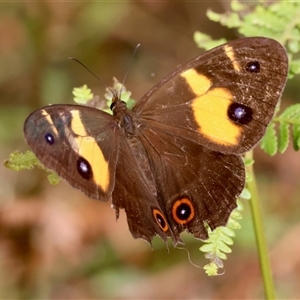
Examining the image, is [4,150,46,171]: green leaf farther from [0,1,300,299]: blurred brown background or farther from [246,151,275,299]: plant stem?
[0,1,300,299]: blurred brown background

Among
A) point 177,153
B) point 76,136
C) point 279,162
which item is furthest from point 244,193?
point 279,162

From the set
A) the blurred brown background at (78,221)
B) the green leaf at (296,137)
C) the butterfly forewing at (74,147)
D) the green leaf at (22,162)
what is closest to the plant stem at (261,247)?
the green leaf at (296,137)

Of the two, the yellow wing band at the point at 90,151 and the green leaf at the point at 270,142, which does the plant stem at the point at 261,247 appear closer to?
the green leaf at the point at 270,142

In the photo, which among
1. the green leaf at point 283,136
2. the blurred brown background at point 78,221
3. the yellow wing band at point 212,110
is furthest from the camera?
the blurred brown background at point 78,221

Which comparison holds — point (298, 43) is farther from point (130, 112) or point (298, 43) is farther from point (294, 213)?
point (294, 213)

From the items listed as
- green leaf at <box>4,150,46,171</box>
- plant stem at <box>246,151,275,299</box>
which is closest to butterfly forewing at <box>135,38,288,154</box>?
plant stem at <box>246,151,275,299</box>

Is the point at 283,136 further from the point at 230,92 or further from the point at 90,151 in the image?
the point at 90,151
